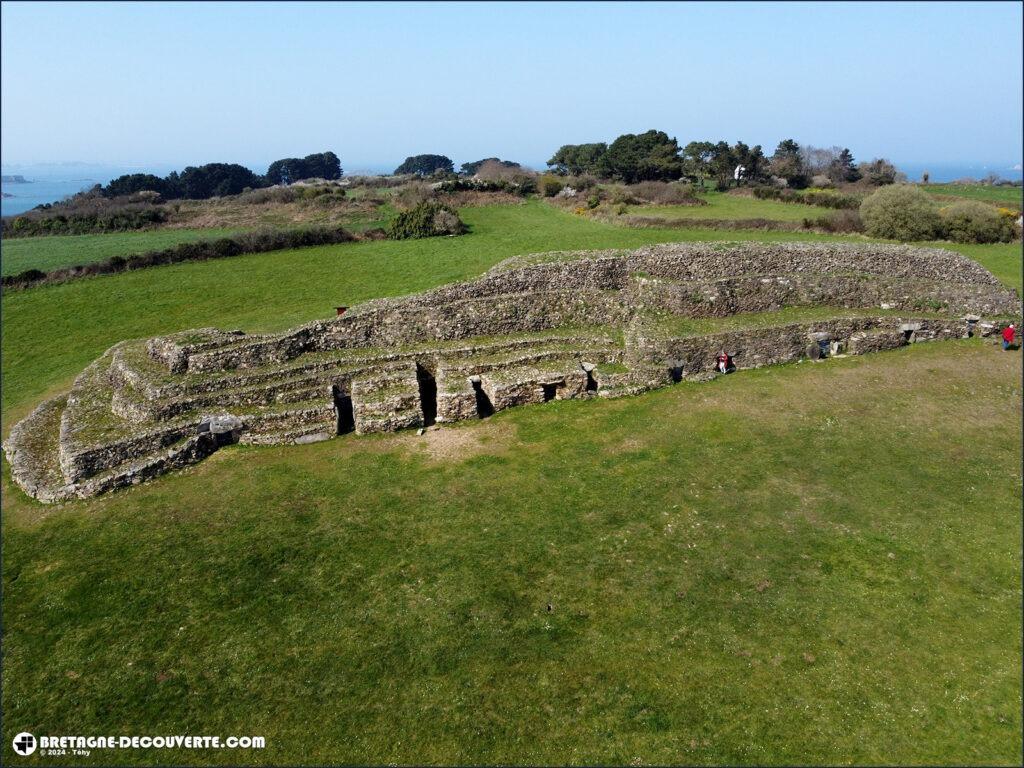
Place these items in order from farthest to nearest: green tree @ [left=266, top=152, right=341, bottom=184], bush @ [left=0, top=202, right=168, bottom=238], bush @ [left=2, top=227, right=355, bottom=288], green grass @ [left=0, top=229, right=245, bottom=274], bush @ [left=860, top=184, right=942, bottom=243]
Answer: green tree @ [left=266, top=152, right=341, bottom=184], bush @ [left=0, top=202, right=168, bottom=238], green grass @ [left=0, top=229, right=245, bottom=274], bush @ [left=860, top=184, right=942, bottom=243], bush @ [left=2, top=227, right=355, bottom=288]

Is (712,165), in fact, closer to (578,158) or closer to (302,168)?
(578,158)

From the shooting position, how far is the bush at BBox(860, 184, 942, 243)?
39.4m

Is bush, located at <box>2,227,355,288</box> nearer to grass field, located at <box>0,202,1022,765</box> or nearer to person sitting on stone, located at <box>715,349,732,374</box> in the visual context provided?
grass field, located at <box>0,202,1022,765</box>

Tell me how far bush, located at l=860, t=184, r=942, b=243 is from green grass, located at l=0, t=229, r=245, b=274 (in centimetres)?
5083

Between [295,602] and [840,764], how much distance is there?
9.06 meters

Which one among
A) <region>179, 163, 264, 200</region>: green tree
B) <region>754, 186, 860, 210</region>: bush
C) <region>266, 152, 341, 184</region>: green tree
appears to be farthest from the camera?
<region>266, 152, 341, 184</region>: green tree

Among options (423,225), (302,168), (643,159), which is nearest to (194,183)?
(302,168)

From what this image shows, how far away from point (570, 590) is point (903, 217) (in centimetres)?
4146

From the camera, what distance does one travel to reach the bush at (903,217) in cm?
3944

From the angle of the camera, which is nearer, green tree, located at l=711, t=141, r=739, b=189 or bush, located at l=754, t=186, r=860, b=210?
bush, located at l=754, t=186, r=860, b=210

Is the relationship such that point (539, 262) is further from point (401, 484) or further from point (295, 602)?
point (295, 602)

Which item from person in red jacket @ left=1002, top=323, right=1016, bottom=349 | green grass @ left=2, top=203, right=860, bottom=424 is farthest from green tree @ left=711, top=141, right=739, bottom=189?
person in red jacket @ left=1002, top=323, right=1016, bottom=349

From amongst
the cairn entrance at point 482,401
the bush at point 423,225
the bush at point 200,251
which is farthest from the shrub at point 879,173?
the cairn entrance at point 482,401

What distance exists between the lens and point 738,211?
52438 mm
